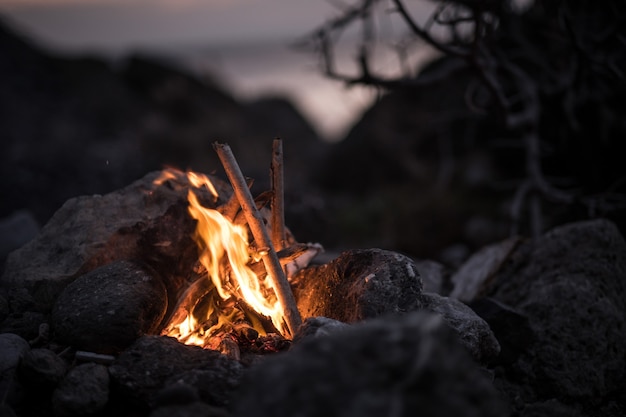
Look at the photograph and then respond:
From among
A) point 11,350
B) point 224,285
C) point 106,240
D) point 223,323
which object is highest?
point 106,240

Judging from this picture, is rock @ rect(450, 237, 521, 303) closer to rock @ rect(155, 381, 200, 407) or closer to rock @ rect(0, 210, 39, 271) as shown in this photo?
rock @ rect(155, 381, 200, 407)

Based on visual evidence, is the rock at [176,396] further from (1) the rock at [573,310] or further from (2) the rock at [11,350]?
(1) the rock at [573,310]

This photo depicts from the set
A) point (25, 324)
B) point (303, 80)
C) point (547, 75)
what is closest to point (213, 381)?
point (25, 324)

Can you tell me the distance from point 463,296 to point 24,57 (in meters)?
18.8

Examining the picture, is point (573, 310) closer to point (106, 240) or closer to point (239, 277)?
point (239, 277)

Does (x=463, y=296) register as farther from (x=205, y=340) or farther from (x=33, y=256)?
(x=33, y=256)

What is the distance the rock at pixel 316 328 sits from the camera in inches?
125

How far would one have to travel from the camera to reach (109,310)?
352 centimetres

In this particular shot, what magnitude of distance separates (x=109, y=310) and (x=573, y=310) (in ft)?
11.1

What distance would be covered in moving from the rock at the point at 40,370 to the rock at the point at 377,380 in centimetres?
160

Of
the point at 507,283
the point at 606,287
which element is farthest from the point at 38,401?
the point at 606,287

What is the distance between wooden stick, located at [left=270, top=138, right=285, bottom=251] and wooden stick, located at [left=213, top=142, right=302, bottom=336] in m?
0.32

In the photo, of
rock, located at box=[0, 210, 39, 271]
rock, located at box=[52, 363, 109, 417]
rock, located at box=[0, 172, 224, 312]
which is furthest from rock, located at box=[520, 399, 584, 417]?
rock, located at box=[0, 210, 39, 271]

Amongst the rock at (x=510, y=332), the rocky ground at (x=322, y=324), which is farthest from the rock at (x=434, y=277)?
the rock at (x=510, y=332)
